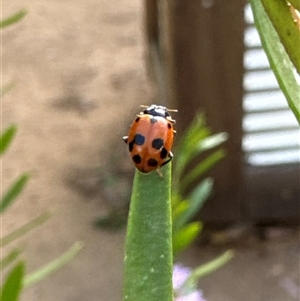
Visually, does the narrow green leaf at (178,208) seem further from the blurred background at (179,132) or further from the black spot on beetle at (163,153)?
the blurred background at (179,132)

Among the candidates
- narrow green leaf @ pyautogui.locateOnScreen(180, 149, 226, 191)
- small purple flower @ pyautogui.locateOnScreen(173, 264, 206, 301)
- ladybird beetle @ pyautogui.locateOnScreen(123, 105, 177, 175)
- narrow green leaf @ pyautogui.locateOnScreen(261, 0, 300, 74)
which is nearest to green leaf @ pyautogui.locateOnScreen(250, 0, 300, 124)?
narrow green leaf @ pyautogui.locateOnScreen(261, 0, 300, 74)

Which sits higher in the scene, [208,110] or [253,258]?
[208,110]

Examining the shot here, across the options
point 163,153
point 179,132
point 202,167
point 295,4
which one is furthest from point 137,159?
point 179,132

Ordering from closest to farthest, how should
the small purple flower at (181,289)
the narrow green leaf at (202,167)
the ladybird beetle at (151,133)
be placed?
1. the ladybird beetle at (151,133)
2. the small purple flower at (181,289)
3. the narrow green leaf at (202,167)

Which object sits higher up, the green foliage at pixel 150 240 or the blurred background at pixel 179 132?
the green foliage at pixel 150 240

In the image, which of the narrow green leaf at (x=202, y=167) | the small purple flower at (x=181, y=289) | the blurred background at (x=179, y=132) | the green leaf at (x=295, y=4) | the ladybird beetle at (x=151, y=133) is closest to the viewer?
the green leaf at (x=295, y=4)

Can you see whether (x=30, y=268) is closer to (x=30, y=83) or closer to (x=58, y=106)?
(x=58, y=106)

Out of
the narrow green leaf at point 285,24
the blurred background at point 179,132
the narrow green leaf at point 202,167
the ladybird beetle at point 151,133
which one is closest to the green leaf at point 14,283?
the ladybird beetle at point 151,133

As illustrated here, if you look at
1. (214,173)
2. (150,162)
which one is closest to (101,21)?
(214,173)
